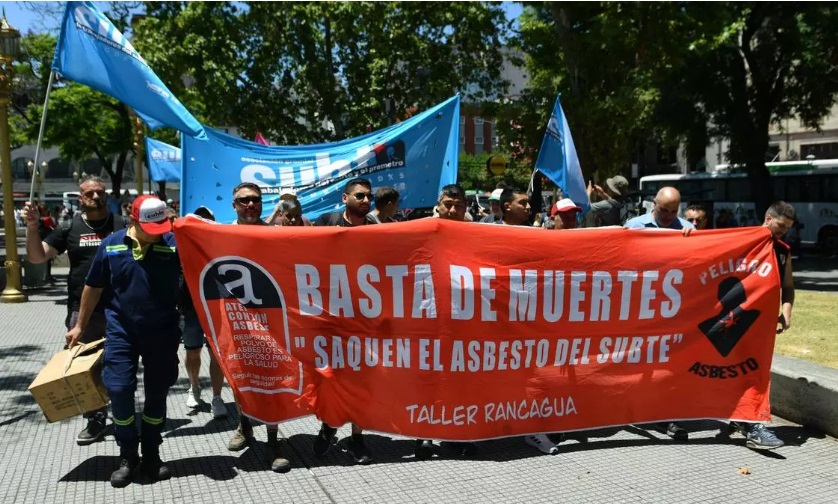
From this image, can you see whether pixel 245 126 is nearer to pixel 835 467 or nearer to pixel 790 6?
pixel 790 6

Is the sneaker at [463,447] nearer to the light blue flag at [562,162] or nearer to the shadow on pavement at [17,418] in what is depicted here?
the shadow on pavement at [17,418]

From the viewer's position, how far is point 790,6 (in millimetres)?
17969

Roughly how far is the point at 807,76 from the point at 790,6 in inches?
136

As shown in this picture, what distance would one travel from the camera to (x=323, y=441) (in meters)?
5.13

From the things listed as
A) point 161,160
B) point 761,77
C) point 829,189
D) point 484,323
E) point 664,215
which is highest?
point 761,77

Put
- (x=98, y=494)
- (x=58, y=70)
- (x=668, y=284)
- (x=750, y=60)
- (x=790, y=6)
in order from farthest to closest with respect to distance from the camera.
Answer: (x=750, y=60) → (x=790, y=6) → (x=58, y=70) → (x=668, y=284) → (x=98, y=494)

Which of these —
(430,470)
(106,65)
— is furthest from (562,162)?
(106,65)

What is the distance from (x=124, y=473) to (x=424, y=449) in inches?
74.6

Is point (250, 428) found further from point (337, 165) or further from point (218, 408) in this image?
point (337, 165)

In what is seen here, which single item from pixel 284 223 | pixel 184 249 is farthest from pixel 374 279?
pixel 284 223

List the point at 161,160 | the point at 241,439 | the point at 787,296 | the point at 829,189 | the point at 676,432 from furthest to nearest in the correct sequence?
the point at 829,189 → the point at 161,160 → the point at 787,296 → the point at 676,432 → the point at 241,439

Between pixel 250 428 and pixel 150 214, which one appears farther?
pixel 250 428

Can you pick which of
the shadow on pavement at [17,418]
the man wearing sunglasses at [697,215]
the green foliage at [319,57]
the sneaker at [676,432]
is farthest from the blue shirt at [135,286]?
the green foliage at [319,57]

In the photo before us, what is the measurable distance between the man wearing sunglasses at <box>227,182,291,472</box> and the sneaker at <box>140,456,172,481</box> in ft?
1.96
